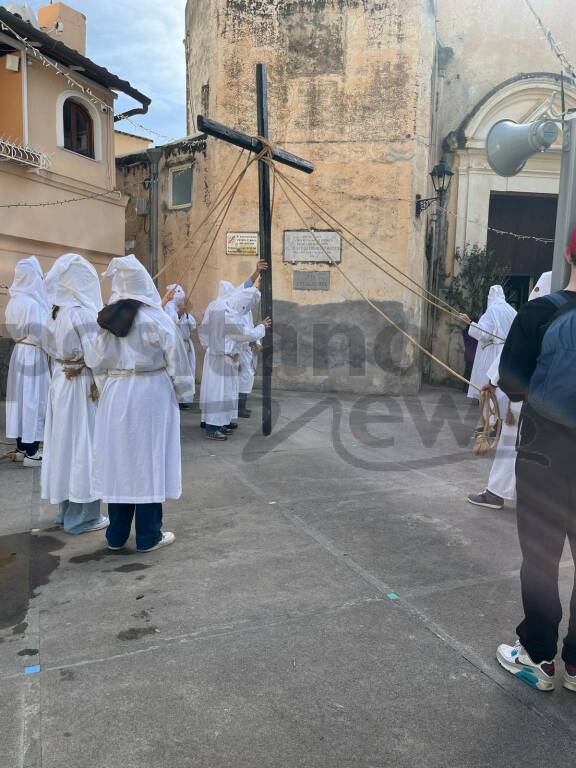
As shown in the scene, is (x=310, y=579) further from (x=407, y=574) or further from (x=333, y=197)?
(x=333, y=197)

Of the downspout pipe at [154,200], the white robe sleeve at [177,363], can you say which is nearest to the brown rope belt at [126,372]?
the white robe sleeve at [177,363]

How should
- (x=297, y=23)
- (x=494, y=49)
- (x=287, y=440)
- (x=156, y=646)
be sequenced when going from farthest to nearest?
(x=494, y=49) < (x=297, y=23) < (x=287, y=440) < (x=156, y=646)

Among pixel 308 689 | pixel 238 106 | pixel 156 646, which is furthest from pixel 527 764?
pixel 238 106

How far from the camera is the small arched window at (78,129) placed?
40.1ft

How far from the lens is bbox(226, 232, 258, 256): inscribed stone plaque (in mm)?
11461

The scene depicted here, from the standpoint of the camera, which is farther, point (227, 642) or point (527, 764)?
point (227, 642)

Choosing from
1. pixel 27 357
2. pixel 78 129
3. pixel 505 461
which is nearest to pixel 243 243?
pixel 78 129

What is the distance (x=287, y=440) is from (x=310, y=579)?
381cm

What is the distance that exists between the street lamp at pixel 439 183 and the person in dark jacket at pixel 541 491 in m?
9.26

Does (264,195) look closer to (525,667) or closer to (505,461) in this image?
(505,461)

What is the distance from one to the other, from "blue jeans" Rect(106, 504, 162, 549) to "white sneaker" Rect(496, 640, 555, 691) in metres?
2.24

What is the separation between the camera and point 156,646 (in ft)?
9.50

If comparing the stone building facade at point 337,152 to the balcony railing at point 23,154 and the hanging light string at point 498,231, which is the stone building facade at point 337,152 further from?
the balcony railing at point 23,154

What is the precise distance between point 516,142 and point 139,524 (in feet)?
12.1
